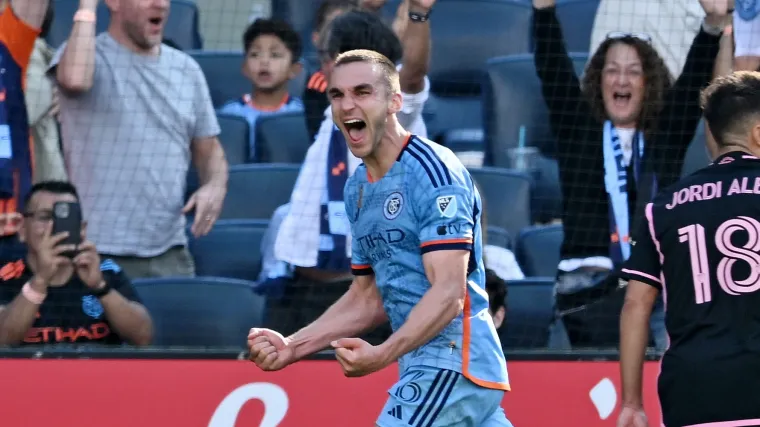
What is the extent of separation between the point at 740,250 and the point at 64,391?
2.93 metres

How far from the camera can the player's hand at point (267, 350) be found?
358 centimetres

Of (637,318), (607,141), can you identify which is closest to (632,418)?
(637,318)

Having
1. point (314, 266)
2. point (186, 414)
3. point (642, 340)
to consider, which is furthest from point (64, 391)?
point (642, 340)

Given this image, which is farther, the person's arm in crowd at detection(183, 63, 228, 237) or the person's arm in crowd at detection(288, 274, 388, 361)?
the person's arm in crowd at detection(183, 63, 228, 237)

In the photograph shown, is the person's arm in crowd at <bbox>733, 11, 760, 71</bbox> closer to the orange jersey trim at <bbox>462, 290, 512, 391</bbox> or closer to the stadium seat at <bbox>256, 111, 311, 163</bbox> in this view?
the stadium seat at <bbox>256, 111, 311, 163</bbox>

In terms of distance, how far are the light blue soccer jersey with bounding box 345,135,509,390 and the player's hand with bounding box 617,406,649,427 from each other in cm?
37

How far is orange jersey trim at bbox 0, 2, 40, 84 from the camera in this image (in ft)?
18.5

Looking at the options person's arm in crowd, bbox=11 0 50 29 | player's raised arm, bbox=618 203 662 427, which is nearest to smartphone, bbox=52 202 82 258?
person's arm in crowd, bbox=11 0 50 29

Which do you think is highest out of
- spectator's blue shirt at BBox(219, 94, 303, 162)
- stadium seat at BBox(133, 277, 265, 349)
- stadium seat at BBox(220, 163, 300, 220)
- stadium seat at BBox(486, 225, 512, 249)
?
spectator's blue shirt at BBox(219, 94, 303, 162)

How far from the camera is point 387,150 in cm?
374

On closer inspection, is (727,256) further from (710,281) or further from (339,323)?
(339,323)

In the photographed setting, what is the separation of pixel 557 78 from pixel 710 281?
2.66 meters

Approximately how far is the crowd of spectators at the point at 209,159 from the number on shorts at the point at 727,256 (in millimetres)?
1897

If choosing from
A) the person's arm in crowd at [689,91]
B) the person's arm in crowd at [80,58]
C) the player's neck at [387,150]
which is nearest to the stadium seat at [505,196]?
the person's arm in crowd at [689,91]
